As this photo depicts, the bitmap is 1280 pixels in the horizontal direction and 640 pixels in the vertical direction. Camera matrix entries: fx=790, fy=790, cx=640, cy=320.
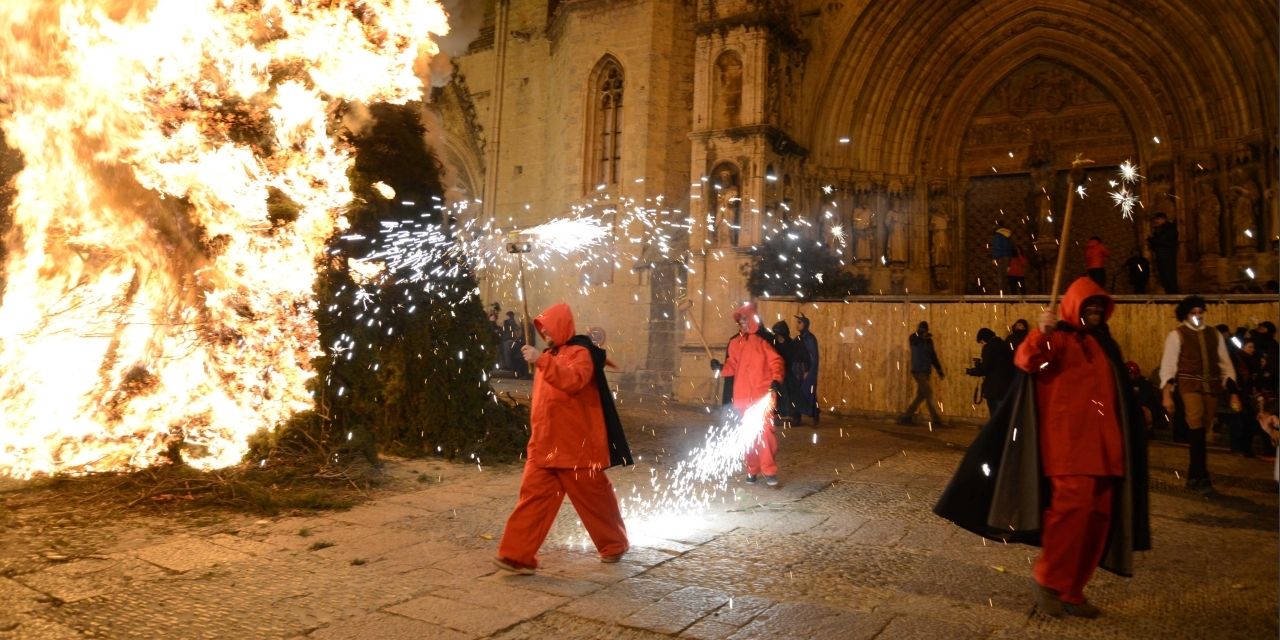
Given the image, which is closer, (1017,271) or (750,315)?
(750,315)

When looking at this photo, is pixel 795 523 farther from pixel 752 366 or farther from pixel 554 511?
pixel 554 511

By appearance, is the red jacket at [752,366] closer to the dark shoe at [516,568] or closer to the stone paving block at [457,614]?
the dark shoe at [516,568]

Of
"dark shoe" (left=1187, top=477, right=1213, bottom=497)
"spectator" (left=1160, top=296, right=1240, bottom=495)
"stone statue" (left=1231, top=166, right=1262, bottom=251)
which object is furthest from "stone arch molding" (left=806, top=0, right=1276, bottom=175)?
"dark shoe" (left=1187, top=477, right=1213, bottom=497)

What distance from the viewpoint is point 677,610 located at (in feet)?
13.2

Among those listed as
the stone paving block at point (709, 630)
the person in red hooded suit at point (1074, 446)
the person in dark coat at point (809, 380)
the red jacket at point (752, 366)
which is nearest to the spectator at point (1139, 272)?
the person in dark coat at point (809, 380)

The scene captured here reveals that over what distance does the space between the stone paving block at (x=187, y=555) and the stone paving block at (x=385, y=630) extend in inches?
55.4

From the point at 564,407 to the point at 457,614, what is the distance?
139 centimetres

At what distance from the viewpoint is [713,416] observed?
12.6 meters

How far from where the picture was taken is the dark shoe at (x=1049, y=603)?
3943 millimetres

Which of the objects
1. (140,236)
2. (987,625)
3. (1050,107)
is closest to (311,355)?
(140,236)

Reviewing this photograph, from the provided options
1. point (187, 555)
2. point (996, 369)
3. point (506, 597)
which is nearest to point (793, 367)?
point (996, 369)

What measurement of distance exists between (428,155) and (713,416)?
20.9ft

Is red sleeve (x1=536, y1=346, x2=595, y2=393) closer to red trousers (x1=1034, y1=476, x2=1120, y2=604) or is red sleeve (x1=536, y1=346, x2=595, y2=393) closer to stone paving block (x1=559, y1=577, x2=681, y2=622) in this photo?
stone paving block (x1=559, y1=577, x2=681, y2=622)

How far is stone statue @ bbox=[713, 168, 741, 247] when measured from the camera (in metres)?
14.7
